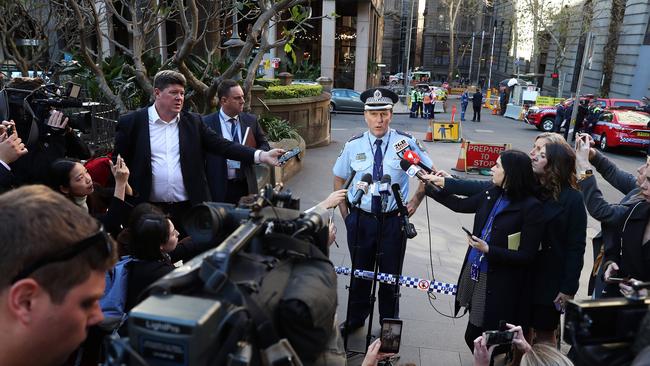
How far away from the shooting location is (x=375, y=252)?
→ 4.25 metres

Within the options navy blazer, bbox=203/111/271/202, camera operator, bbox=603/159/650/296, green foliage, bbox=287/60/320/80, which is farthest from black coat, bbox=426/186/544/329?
green foliage, bbox=287/60/320/80

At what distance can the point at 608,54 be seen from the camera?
28109 mm

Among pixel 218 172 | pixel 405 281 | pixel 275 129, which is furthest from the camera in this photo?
pixel 275 129

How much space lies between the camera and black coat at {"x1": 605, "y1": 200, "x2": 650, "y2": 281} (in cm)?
324

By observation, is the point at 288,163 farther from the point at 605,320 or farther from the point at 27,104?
the point at 605,320

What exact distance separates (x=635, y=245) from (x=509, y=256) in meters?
0.83

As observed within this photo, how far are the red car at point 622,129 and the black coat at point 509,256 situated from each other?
14870 mm

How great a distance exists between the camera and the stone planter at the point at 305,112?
12342 millimetres

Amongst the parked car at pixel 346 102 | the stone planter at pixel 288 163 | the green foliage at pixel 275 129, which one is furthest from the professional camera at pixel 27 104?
the parked car at pixel 346 102

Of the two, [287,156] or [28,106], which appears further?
[28,106]

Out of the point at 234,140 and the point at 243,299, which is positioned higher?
the point at 243,299

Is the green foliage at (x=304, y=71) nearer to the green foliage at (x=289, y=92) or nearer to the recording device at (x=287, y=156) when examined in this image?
the green foliage at (x=289, y=92)

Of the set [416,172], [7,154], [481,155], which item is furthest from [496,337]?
[481,155]

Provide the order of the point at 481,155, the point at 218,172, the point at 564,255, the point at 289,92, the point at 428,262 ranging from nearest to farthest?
1. the point at 564,255
2. the point at 218,172
3. the point at 428,262
4. the point at 481,155
5. the point at 289,92
